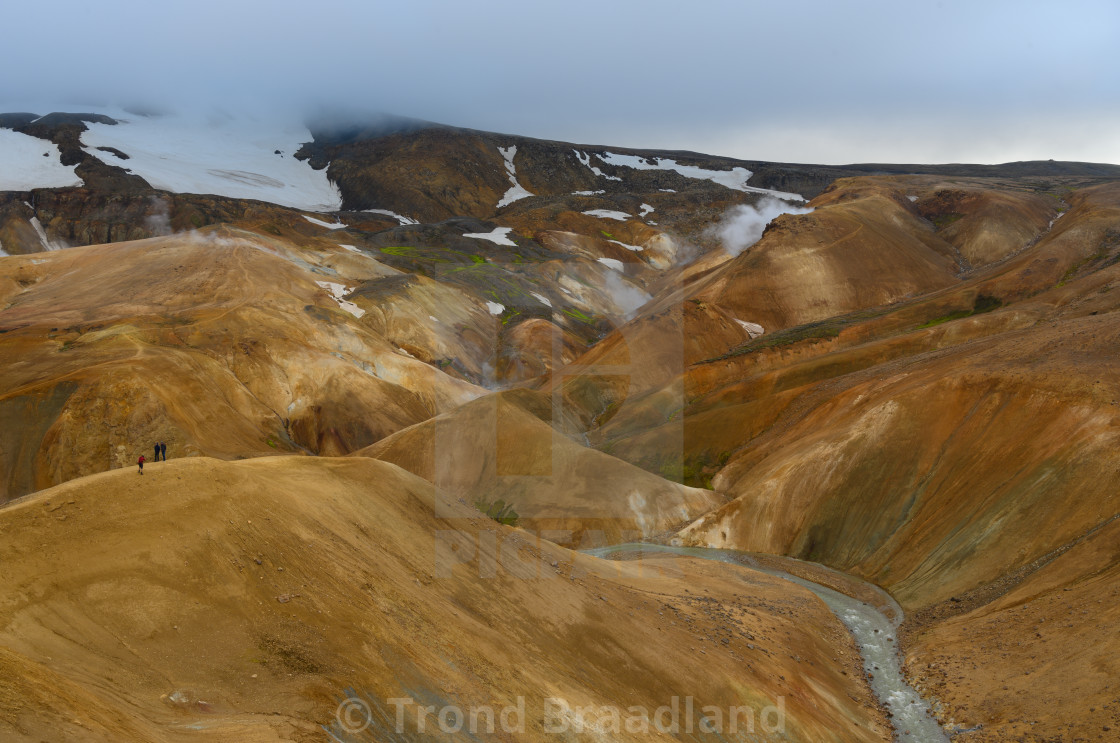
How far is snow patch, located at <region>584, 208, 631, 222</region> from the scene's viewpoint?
17312 centimetres

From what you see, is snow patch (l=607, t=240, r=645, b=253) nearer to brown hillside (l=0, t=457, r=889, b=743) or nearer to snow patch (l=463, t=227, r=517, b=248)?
snow patch (l=463, t=227, r=517, b=248)

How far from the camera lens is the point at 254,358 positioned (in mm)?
77938

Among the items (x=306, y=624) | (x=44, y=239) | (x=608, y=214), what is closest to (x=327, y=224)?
(x=44, y=239)

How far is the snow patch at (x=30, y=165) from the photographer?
140625 mm

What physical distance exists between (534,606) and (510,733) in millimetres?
7293

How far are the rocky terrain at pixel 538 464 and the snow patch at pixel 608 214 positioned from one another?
2772 centimetres

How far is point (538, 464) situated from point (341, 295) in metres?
50.5

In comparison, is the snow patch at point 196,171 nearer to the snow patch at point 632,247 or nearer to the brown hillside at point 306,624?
the snow patch at point 632,247

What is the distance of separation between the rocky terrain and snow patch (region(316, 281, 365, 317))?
1171 mm

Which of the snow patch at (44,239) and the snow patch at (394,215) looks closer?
the snow patch at (44,239)

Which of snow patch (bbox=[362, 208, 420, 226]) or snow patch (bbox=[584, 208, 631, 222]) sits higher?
snow patch (bbox=[584, 208, 631, 222])

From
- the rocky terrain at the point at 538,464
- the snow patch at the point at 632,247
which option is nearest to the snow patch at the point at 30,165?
the rocky terrain at the point at 538,464

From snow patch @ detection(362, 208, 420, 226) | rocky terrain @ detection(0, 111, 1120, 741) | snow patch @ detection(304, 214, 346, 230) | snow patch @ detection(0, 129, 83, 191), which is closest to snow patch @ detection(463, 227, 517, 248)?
rocky terrain @ detection(0, 111, 1120, 741)

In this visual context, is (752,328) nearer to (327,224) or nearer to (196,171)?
(327,224)
